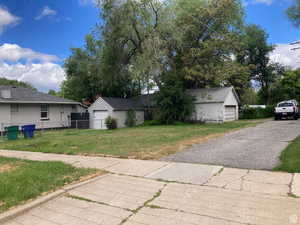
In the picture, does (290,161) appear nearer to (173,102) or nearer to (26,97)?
(173,102)

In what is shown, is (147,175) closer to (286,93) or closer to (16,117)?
(16,117)

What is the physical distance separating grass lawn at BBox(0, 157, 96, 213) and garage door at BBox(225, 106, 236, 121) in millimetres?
19605

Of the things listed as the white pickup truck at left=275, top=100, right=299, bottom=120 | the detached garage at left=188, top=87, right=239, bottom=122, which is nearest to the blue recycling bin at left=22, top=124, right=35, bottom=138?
the detached garage at left=188, top=87, right=239, bottom=122

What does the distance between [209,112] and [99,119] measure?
1146cm

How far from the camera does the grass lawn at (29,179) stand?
3.69 metres

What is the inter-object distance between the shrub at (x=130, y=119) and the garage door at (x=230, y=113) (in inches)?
388

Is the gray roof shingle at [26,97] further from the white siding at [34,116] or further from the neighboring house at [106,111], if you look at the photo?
the neighboring house at [106,111]

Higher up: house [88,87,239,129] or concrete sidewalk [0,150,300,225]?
house [88,87,239,129]

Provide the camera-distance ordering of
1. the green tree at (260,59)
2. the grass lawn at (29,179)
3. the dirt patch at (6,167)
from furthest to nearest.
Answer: the green tree at (260,59) → the dirt patch at (6,167) → the grass lawn at (29,179)

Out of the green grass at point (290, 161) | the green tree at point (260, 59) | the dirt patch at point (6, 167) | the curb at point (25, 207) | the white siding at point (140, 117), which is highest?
the green tree at point (260, 59)

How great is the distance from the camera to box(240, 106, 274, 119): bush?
25.0 metres

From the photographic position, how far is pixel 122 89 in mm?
29047

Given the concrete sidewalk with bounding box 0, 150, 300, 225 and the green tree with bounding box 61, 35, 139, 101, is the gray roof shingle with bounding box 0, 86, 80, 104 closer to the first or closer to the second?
the green tree with bounding box 61, 35, 139, 101

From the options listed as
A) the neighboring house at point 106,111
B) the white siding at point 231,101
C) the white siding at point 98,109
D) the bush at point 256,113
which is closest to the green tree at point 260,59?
the bush at point 256,113
